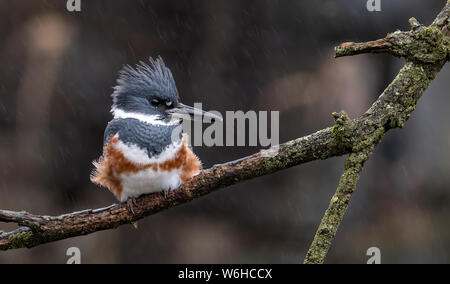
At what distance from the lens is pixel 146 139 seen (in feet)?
8.96

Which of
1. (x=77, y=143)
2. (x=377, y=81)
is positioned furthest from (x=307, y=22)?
(x=77, y=143)

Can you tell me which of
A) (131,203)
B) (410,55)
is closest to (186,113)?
(131,203)

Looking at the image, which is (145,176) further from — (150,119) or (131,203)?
(150,119)

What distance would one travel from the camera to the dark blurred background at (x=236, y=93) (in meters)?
4.83

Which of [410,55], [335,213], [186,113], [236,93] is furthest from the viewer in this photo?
[236,93]

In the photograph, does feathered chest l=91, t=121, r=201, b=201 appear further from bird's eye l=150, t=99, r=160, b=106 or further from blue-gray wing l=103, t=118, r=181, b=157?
bird's eye l=150, t=99, r=160, b=106

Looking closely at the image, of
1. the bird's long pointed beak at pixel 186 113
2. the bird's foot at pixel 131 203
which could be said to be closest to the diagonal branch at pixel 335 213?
the bird's foot at pixel 131 203

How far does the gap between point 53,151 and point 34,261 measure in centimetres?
98

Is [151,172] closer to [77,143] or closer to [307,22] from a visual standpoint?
[77,143]

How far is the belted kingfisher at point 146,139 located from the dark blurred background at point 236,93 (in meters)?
1.90

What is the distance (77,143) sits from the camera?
4.91 metres

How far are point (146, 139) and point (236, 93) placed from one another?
224cm

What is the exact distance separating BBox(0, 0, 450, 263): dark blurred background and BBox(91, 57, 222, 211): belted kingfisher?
6.22 feet

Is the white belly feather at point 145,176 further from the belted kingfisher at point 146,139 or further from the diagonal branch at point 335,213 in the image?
the diagonal branch at point 335,213
